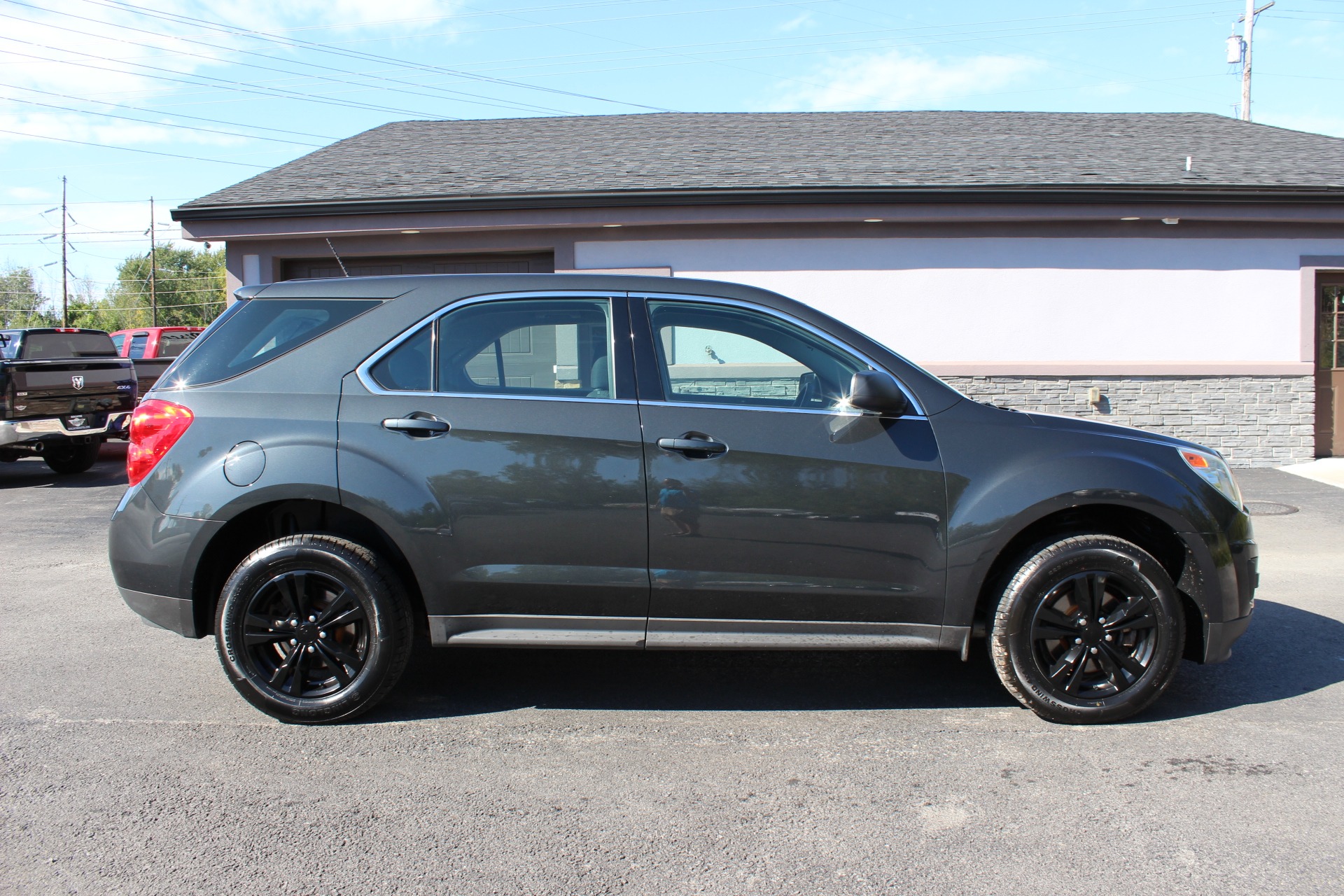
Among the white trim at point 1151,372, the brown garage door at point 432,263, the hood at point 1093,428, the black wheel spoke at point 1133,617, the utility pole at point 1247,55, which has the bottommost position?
the black wheel spoke at point 1133,617

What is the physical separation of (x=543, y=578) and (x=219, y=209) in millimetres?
9715

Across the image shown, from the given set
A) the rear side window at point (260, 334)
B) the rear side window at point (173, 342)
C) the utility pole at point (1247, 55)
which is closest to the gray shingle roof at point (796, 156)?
the rear side window at point (173, 342)

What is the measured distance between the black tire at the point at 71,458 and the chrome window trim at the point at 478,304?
32.5 feet

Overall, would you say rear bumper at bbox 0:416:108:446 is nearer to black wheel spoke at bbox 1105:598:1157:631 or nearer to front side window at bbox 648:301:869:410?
front side window at bbox 648:301:869:410

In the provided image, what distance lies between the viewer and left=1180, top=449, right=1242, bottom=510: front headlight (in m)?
3.85

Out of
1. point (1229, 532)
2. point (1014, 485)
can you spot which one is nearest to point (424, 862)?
point (1014, 485)

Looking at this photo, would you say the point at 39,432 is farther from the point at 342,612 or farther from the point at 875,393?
the point at 875,393

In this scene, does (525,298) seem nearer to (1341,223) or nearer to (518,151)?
(518,151)

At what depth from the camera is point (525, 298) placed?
3932 mm

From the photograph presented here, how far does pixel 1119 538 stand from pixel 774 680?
5.30ft

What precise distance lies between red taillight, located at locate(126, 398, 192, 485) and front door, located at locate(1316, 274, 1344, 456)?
42.2ft

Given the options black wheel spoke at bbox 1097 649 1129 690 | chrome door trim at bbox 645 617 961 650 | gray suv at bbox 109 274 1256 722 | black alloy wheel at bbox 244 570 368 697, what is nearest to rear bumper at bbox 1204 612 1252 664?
gray suv at bbox 109 274 1256 722

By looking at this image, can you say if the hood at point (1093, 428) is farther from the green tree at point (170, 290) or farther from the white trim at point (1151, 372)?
the green tree at point (170, 290)

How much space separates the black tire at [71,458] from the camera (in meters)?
11.8
